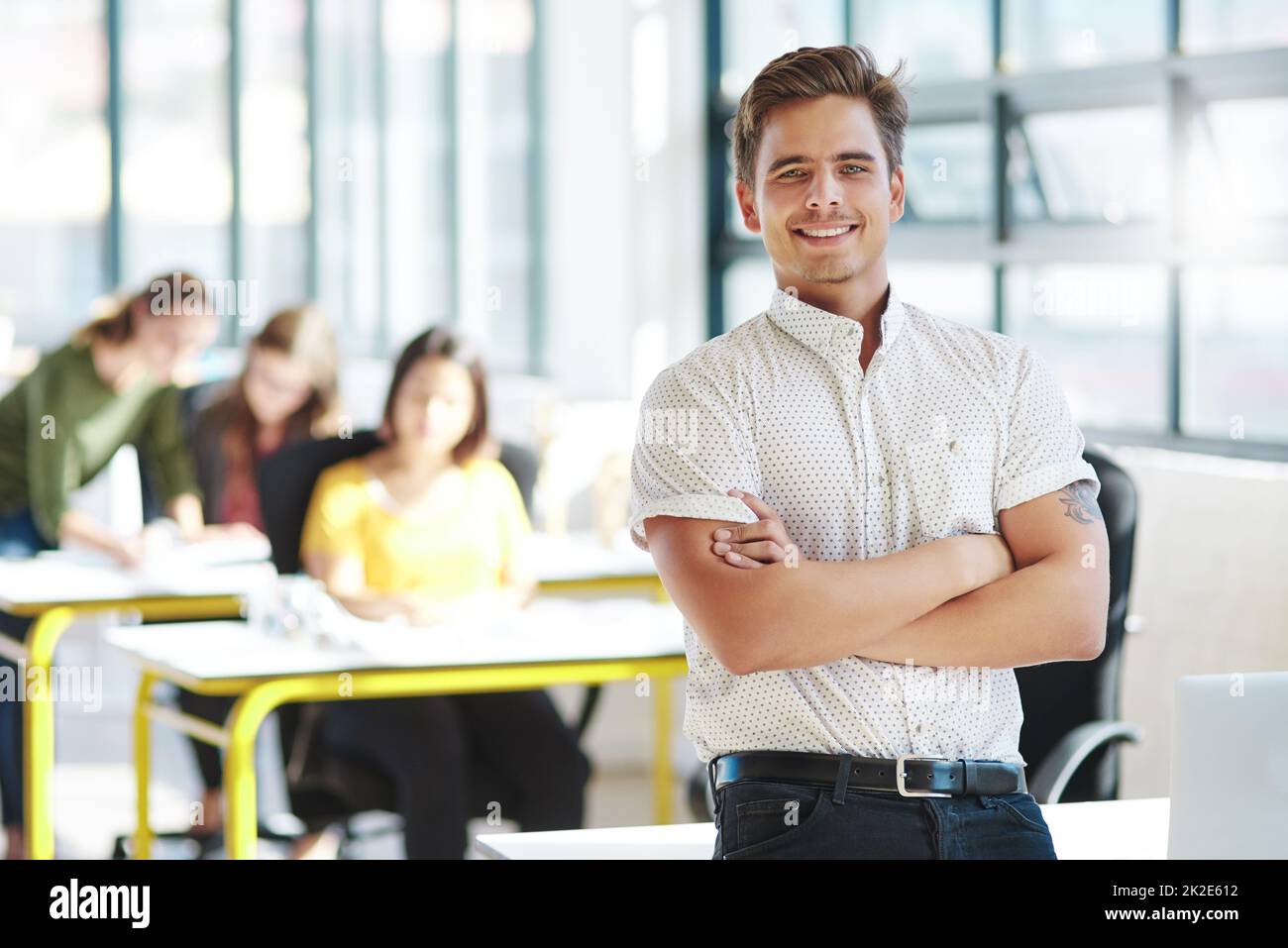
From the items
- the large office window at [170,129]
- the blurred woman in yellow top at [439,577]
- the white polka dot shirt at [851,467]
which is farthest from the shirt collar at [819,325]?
the large office window at [170,129]

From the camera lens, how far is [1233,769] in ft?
4.46

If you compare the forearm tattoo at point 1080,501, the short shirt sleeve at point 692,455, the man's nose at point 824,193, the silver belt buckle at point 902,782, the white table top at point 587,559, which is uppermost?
the man's nose at point 824,193

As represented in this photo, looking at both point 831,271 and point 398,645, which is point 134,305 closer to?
point 398,645

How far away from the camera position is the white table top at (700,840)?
67.3 inches

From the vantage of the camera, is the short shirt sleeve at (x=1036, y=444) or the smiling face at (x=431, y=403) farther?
the smiling face at (x=431, y=403)

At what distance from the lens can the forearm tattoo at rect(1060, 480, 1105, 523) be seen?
5.77 ft

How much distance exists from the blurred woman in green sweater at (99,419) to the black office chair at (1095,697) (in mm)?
2248

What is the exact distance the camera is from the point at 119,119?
704 cm

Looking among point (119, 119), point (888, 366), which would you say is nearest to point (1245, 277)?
point (888, 366)

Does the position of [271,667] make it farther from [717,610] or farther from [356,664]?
[717,610]

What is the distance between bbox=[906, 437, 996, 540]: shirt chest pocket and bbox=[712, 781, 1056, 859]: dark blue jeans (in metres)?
0.26

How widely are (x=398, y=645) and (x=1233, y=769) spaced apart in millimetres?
2079

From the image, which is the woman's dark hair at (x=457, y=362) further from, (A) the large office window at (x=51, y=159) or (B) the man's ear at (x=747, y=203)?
(A) the large office window at (x=51, y=159)
